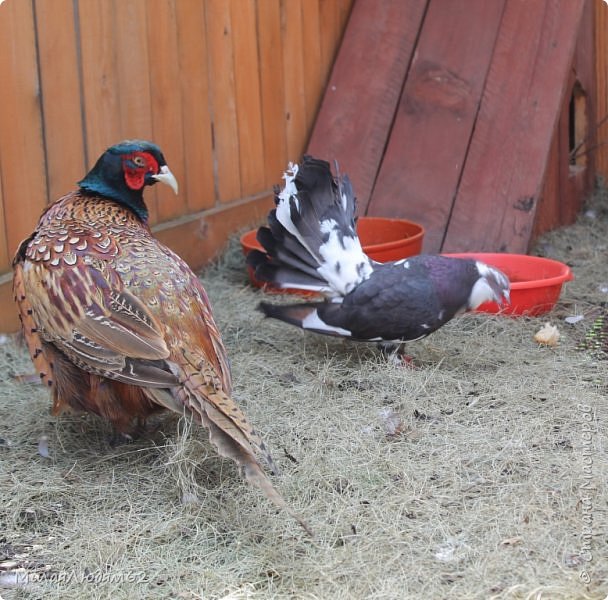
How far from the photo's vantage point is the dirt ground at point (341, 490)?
2227 mm

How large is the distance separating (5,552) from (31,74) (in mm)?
2111

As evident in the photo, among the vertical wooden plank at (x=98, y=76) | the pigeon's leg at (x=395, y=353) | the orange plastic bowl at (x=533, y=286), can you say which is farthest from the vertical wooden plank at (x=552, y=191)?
the vertical wooden plank at (x=98, y=76)

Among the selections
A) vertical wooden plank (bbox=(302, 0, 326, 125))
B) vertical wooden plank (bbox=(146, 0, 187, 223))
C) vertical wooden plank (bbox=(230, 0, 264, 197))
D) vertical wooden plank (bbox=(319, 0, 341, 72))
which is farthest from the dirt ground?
vertical wooden plank (bbox=(319, 0, 341, 72))

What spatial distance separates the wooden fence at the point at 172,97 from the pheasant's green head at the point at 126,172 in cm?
66

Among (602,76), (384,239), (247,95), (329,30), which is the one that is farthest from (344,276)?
(602,76)

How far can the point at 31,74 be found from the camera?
3.67 metres

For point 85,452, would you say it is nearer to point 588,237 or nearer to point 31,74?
point 31,74

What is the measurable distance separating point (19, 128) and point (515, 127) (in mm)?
2964

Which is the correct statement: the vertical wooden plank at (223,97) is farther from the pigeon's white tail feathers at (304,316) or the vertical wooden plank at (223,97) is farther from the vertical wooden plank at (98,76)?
the pigeon's white tail feathers at (304,316)

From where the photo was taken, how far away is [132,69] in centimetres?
427

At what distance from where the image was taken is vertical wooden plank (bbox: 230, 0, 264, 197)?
5.09 metres

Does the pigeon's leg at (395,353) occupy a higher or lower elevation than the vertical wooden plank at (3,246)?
lower

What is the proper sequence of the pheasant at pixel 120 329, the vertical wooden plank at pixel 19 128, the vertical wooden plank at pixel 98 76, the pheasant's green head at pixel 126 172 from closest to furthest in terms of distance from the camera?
the pheasant at pixel 120 329 → the pheasant's green head at pixel 126 172 → the vertical wooden plank at pixel 19 128 → the vertical wooden plank at pixel 98 76

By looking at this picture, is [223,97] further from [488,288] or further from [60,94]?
[488,288]
